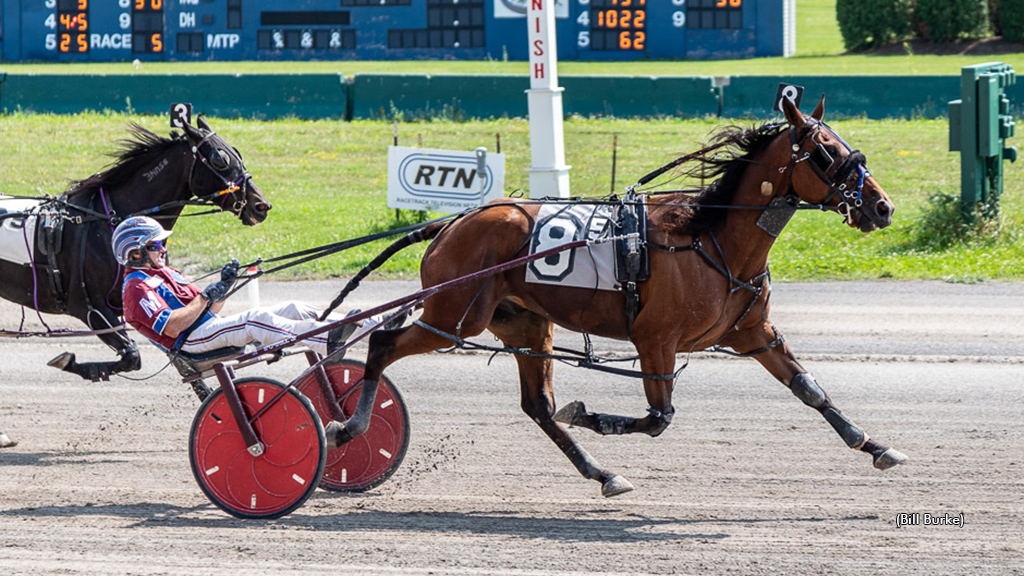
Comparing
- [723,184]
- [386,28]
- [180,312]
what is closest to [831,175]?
[723,184]

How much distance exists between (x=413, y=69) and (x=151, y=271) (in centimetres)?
2177

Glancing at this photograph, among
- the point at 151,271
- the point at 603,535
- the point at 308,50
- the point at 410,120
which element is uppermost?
the point at 308,50

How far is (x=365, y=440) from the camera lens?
616cm

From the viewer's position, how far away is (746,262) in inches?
230

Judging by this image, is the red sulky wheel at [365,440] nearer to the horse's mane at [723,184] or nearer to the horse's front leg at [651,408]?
the horse's front leg at [651,408]

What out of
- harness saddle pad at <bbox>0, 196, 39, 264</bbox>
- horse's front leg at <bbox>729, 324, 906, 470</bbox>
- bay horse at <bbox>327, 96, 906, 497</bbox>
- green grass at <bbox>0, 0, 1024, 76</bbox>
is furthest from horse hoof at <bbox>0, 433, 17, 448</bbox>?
green grass at <bbox>0, 0, 1024, 76</bbox>

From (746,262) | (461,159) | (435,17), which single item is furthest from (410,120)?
(746,262)

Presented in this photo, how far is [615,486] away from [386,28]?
832 inches

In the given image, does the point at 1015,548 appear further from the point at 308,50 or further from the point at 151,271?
the point at 308,50

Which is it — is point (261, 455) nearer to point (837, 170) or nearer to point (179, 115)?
point (179, 115)

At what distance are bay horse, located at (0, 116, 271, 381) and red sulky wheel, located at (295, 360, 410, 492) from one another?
1.57 m

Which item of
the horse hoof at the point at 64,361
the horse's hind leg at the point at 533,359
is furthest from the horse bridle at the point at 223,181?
the horse's hind leg at the point at 533,359

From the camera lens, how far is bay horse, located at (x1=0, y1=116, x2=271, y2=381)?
282 inches

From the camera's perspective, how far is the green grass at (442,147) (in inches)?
496
